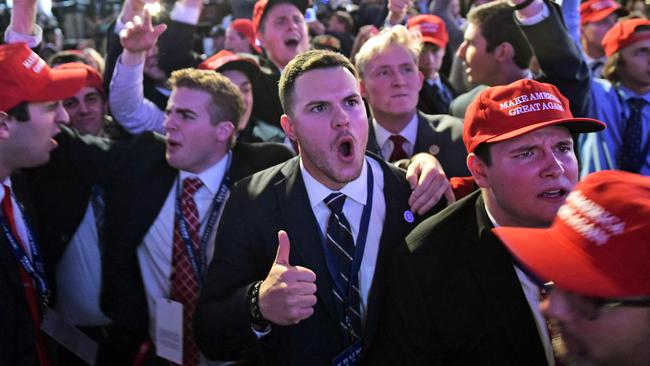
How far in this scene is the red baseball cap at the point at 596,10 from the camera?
604cm

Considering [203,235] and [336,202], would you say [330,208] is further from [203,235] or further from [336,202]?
[203,235]

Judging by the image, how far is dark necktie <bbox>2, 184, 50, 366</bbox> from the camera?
2748mm

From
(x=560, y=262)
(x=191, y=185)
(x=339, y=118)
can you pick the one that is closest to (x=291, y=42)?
(x=191, y=185)

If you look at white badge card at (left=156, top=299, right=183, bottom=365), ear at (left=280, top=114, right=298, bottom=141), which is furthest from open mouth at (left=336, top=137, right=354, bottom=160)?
white badge card at (left=156, top=299, right=183, bottom=365)

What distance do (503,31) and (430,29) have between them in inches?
66.4

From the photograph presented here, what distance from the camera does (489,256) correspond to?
2111 millimetres

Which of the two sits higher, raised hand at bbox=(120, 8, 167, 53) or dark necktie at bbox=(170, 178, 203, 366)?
raised hand at bbox=(120, 8, 167, 53)

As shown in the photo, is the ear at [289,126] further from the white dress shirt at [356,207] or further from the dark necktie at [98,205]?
the dark necktie at [98,205]

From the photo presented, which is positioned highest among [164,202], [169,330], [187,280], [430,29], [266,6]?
[266,6]

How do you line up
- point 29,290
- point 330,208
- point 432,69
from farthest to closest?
point 432,69
point 29,290
point 330,208

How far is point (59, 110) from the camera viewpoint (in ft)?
10.6

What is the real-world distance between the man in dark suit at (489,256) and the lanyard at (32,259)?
1.52m

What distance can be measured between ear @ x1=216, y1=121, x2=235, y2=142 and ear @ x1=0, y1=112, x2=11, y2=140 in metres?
0.95

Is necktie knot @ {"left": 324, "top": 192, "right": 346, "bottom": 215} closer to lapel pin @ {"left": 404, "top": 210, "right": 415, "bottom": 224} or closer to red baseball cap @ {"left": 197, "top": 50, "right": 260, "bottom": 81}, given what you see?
lapel pin @ {"left": 404, "top": 210, "right": 415, "bottom": 224}
